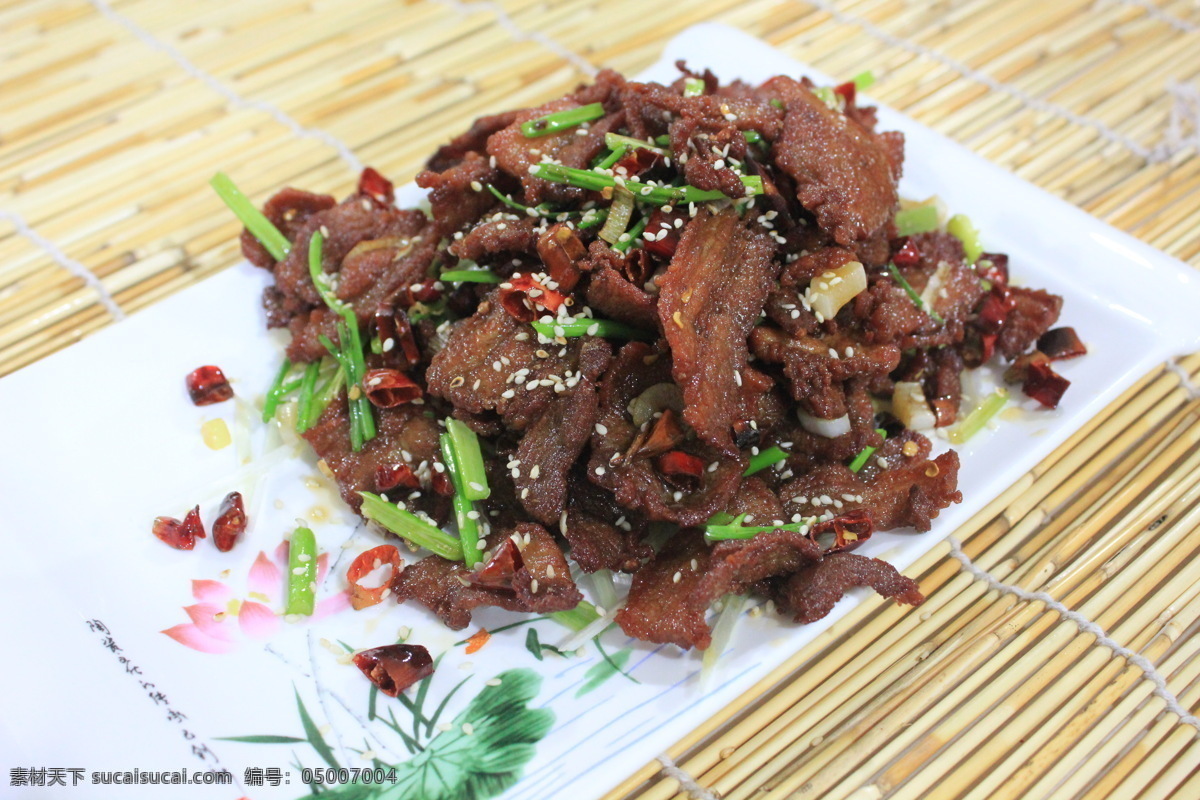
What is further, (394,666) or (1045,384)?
(1045,384)

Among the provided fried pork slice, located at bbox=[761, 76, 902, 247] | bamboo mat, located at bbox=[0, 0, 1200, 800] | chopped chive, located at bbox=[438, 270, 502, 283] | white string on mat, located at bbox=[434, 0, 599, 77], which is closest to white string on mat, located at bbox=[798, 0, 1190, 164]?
bamboo mat, located at bbox=[0, 0, 1200, 800]

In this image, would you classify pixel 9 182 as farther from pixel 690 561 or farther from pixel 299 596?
pixel 690 561

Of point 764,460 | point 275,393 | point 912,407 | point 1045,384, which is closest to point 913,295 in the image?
point 912,407

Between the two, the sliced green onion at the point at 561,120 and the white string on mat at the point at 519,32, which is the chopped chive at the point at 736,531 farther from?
the white string on mat at the point at 519,32

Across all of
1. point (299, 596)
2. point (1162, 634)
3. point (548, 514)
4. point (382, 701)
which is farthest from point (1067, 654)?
point (299, 596)

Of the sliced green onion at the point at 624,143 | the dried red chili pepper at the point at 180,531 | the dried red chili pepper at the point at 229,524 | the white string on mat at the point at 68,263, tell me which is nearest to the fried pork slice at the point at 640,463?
the sliced green onion at the point at 624,143

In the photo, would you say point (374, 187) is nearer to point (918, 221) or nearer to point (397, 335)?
point (397, 335)
